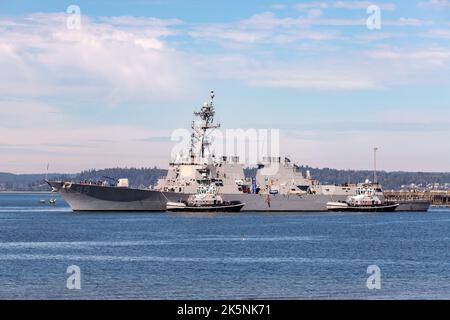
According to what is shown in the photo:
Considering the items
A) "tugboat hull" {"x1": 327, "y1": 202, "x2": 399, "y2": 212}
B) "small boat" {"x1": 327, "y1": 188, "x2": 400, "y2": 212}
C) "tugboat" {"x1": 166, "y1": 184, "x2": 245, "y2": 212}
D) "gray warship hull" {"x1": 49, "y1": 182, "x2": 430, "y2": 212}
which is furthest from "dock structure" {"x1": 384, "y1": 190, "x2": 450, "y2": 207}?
"tugboat" {"x1": 166, "y1": 184, "x2": 245, "y2": 212}

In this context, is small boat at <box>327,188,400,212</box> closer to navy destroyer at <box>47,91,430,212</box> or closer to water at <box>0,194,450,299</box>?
navy destroyer at <box>47,91,430,212</box>

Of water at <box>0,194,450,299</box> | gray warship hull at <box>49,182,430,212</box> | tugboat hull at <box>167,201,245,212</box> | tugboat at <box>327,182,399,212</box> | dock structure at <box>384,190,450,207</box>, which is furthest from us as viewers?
dock structure at <box>384,190,450,207</box>

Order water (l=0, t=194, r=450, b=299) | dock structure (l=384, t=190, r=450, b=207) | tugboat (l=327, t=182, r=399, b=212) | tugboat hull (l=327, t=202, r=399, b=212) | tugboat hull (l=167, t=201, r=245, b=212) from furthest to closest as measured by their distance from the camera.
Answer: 1. dock structure (l=384, t=190, r=450, b=207)
2. tugboat (l=327, t=182, r=399, b=212)
3. tugboat hull (l=327, t=202, r=399, b=212)
4. tugboat hull (l=167, t=201, r=245, b=212)
5. water (l=0, t=194, r=450, b=299)

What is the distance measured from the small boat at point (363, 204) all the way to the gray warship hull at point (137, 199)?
366 centimetres

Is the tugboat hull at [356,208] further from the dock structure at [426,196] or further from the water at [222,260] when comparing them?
the dock structure at [426,196]

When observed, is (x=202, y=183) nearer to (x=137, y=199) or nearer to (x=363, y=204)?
(x=137, y=199)

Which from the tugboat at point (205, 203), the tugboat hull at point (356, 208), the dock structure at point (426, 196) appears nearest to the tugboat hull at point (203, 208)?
the tugboat at point (205, 203)

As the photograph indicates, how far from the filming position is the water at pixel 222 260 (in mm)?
34688

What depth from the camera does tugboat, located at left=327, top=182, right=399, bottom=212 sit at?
4481 inches

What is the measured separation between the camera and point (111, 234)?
67812 millimetres

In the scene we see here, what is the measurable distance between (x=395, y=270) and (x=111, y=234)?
31007mm

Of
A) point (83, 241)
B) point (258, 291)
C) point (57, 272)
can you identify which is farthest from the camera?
point (83, 241)
